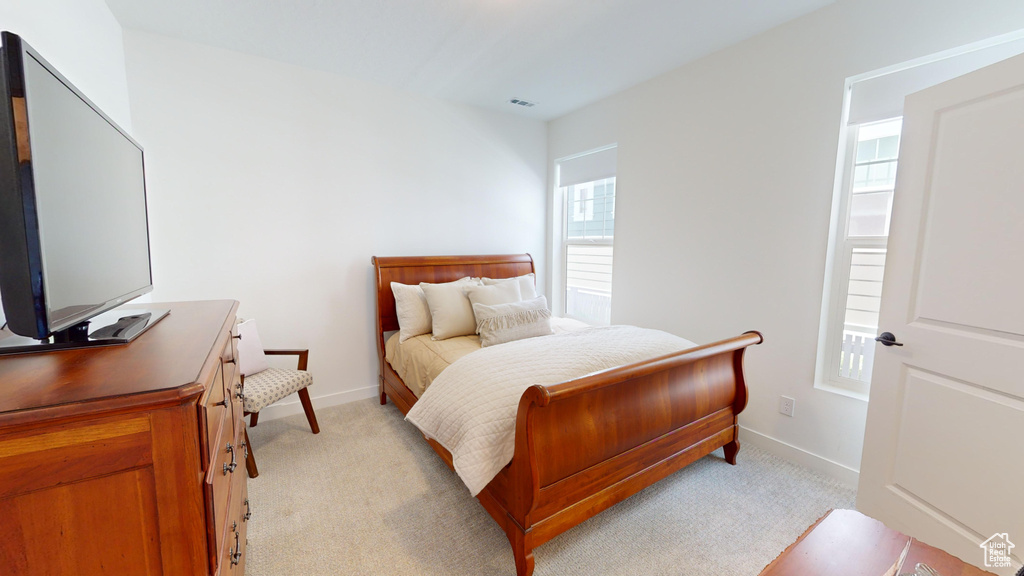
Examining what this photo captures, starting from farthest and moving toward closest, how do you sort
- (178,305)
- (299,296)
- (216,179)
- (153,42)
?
(299,296)
(216,179)
(153,42)
(178,305)

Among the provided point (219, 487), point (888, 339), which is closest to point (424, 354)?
point (219, 487)

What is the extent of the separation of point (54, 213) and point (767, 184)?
309 centimetres

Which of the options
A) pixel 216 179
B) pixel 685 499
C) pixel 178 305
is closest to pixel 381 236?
pixel 216 179

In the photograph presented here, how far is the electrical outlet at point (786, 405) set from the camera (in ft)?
7.96

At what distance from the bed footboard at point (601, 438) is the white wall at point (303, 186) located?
6.84 ft

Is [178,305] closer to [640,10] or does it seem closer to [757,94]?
[640,10]

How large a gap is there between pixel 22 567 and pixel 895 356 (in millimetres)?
2764

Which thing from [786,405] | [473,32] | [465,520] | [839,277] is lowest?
[465,520]

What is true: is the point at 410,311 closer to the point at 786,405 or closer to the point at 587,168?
the point at 587,168

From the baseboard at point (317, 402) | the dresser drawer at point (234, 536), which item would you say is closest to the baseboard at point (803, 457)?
the dresser drawer at point (234, 536)

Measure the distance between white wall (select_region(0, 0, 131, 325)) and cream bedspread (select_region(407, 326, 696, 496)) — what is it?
145 centimetres

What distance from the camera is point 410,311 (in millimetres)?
2945

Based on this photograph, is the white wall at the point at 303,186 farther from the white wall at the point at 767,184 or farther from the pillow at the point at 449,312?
the white wall at the point at 767,184

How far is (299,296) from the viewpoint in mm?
3025
